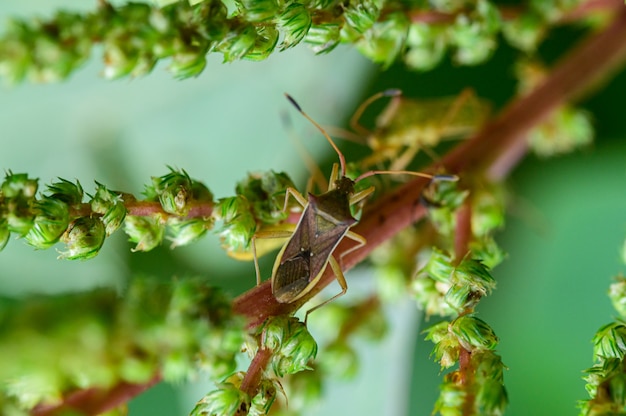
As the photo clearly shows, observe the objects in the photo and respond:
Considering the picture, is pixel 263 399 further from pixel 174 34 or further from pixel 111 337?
pixel 174 34

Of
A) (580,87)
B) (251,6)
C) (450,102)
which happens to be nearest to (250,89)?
(450,102)

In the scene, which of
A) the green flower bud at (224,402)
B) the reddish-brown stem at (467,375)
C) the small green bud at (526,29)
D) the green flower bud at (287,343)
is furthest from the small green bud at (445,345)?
the small green bud at (526,29)

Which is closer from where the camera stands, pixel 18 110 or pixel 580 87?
pixel 580 87

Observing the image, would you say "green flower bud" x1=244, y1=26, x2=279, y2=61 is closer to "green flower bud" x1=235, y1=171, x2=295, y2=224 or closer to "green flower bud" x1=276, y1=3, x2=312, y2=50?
"green flower bud" x1=276, y1=3, x2=312, y2=50

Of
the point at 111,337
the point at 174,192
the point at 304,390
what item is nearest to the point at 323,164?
the point at 304,390

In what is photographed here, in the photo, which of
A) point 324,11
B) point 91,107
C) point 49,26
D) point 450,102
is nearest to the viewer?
point 49,26

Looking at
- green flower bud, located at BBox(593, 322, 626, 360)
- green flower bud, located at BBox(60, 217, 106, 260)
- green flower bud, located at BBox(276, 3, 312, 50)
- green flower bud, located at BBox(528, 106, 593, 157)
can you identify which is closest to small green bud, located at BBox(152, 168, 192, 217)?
green flower bud, located at BBox(60, 217, 106, 260)

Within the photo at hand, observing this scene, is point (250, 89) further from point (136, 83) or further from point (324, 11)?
point (324, 11)
